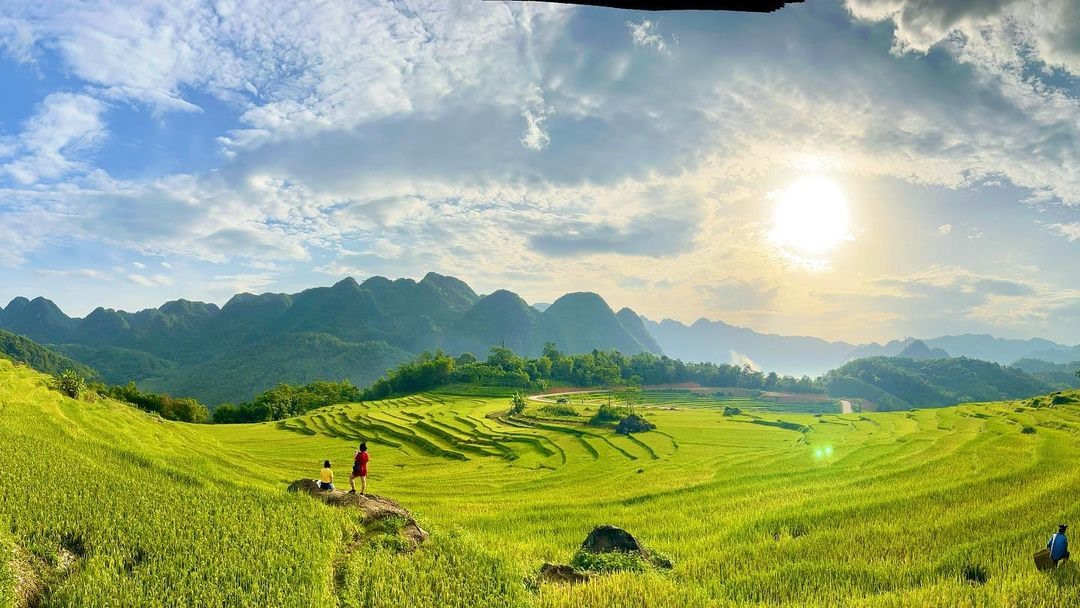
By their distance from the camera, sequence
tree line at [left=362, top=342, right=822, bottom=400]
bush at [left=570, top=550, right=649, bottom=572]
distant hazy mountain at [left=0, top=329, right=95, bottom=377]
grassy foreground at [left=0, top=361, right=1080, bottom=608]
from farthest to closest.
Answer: distant hazy mountain at [left=0, top=329, right=95, bottom=377] → tree line at [left=362, top=342, right=822, bottom=400] → bush at [left=570, top=550, right=649, bottom=572] → grassy foreground at [left=0, top=361, right=1080, bottom=608]

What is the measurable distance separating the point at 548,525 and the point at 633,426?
42.0m

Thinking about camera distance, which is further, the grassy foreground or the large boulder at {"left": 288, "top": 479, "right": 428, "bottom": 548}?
the large boulder at {"left": 288, "top": 479, "right": 428, "bottom": 548}

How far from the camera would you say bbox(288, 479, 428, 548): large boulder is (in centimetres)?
1121

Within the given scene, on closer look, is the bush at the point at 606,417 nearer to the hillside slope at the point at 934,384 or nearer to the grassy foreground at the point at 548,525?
the grassy foreground at the point at 548,525

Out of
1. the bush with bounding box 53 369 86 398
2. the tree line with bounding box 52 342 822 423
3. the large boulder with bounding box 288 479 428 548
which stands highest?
the large boulder with bounding box 288 479 428 548

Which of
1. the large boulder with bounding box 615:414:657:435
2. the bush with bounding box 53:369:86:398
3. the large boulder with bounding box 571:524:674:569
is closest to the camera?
the large boulder with bounding box 571:524:674:569

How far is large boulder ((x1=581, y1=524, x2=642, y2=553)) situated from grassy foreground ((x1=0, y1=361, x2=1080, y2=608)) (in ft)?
3.26

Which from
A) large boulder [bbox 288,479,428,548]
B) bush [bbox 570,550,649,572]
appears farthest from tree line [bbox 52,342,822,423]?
bush [bbox 570,550,649,572]

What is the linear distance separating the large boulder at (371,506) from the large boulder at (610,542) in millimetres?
3797

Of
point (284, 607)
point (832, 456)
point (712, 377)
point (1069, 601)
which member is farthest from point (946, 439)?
point (712, 377)

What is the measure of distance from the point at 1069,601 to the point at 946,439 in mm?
32462

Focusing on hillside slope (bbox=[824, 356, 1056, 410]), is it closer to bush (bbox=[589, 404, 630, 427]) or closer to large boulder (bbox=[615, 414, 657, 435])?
bush (bbox=[589, 404, 630, 427])

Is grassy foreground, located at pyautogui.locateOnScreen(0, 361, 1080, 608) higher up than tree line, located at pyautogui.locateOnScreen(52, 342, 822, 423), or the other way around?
grassy foreground, located at pyautogui.locateOnScreen(0, 361, 1080, 608)

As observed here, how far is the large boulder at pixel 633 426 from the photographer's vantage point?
57.5m
